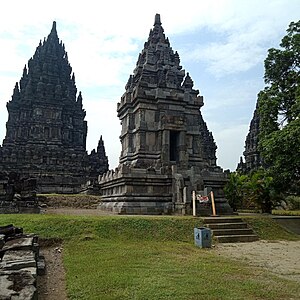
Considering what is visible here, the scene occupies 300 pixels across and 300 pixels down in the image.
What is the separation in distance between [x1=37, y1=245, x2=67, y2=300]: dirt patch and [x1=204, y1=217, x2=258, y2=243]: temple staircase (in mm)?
5314

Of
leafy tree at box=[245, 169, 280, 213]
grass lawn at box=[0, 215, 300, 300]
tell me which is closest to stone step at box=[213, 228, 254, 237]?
grass lawn at box=[0, 215, 300, 300]

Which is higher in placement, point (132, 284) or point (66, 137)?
point (66, 137)

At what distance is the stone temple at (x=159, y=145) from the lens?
52.4 ft

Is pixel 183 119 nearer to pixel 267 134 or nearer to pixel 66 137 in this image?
pixel 267 134

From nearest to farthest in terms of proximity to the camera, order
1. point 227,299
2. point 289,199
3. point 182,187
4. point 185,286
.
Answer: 1. point 227,299
2. point 185,286
3. point 182,187
4. point 289,199

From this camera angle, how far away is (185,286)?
18.6 ft

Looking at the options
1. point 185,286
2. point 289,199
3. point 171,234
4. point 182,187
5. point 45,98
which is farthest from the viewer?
point 45,98

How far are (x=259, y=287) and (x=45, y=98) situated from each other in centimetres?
4076

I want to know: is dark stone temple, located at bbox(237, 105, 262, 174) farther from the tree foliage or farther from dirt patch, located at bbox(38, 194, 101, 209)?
dirt patch, located at bbox(38, 194, 101, 209)

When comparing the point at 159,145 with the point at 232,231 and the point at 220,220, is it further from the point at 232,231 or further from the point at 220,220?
the point at 232,231

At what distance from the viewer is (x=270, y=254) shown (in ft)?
30.2

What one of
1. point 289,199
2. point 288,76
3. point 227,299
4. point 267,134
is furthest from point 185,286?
point 289,199

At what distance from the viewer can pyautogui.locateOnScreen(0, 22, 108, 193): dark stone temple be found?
36.5 meters

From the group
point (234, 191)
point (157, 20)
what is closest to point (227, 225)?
point (234, 191)
